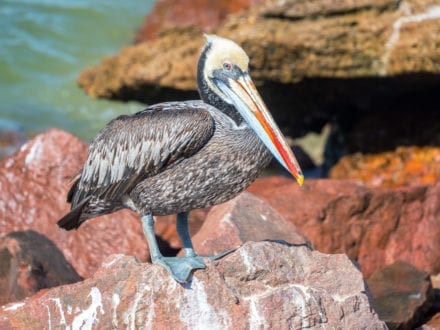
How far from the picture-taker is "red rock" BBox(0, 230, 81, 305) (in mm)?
7035

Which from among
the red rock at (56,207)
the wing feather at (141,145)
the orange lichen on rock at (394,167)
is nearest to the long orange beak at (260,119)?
the wing feather at (141,145)

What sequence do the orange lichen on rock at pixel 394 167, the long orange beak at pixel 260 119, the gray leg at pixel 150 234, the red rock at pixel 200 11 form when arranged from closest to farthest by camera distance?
1. the long orange beak at pixel 260 119
2. the gray leg at pixel 150 234
3. the orange lichen on rock at pixel 394 167
4. the red rock at pixel 200 11

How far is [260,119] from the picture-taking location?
5781mm

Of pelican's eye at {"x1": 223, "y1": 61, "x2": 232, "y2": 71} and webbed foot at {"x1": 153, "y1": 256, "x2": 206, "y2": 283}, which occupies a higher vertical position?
pelican's eye at {"x1": 223, "y1": 61, "x2": 232, "y2": 71}

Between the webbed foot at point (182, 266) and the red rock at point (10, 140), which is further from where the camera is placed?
the red rock at point (10, 140)

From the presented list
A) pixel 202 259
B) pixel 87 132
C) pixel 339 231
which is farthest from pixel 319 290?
pixel 87 132

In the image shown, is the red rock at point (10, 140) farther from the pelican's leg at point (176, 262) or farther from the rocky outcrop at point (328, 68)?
the pelican's leg at point (176, 262)

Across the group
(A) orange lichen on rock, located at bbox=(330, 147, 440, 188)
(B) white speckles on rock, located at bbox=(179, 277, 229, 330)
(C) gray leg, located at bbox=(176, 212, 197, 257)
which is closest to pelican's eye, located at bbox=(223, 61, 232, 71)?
(C) gray leg, located at bbox=(176, 212, 197, 257)

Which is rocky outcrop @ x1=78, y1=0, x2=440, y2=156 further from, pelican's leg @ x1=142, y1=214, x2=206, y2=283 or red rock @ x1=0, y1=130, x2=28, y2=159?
pelican's leg @ x1=142, y1=214, x2=206, y2=283

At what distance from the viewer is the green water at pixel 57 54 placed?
16.1 m

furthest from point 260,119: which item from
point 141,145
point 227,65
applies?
point 141,145

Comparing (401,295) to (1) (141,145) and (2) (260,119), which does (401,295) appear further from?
(1) (141,145)

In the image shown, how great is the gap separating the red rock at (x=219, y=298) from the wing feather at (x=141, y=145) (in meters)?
0.64

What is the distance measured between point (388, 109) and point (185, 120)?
646 centimetres
